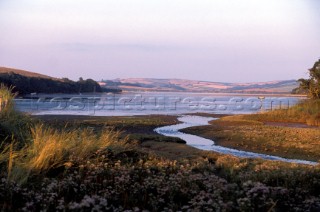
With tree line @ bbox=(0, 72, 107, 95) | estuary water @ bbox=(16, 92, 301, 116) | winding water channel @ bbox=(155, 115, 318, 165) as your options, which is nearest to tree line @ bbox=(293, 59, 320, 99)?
estuary water @ bbox=(16, 92, 301, 116)

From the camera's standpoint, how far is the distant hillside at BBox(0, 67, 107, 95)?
70.8 metres

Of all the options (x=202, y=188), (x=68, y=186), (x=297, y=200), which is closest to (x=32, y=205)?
(x=68, y=186)

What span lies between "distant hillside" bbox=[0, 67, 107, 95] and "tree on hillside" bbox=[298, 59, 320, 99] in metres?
36.4

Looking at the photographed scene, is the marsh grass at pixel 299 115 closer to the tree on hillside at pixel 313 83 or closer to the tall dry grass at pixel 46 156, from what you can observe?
the tree on hillside at pixel 313 83

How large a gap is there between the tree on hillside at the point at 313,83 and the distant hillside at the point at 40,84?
1433 inches

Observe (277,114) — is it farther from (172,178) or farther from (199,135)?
(172,178)

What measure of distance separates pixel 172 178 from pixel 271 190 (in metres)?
1.74

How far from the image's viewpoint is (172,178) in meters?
8.92

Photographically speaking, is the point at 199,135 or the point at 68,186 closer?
the point at 68,186

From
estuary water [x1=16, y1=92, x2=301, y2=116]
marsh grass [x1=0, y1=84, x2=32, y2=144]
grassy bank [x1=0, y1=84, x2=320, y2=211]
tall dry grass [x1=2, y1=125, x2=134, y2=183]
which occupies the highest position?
marsh grass [x1=0, y1=84, x2=32, y2=144]

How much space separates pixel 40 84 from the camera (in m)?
81.2

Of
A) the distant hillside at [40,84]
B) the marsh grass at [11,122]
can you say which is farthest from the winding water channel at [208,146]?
the distant hillside at [40,84]

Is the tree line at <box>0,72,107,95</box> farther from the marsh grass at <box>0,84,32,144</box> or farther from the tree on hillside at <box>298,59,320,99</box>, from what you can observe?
the marsh grass at <box>0,84,32,144</box>

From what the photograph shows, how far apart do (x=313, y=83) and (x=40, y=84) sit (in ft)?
167
